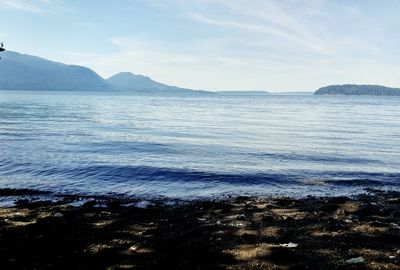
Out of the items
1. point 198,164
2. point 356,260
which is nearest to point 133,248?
point 356,260

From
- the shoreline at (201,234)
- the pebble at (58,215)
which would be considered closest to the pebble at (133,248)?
the shoreline at (201,234)

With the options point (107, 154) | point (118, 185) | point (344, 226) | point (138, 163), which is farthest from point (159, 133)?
point (344, 226)

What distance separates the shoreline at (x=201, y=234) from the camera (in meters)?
9.11

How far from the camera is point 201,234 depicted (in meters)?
11.4

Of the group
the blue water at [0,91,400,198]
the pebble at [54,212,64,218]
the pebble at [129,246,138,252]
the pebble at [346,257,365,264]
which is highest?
the pebble at [346,257,365,264]

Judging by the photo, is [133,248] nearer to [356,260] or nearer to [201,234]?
[201,234]

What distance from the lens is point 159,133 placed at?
44938 mm

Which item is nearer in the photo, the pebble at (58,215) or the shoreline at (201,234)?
the shoreline at (201,234)

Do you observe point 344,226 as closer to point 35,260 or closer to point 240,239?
point 240,239

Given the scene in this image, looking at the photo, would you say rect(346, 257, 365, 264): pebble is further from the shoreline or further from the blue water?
the blue water

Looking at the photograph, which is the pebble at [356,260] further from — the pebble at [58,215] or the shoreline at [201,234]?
the pebble at [58,215]

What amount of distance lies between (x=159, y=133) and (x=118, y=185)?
2476 centimetres

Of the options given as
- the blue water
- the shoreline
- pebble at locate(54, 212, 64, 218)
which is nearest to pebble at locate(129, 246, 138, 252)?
the shoreline

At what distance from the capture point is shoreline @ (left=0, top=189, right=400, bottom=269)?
911 cm
